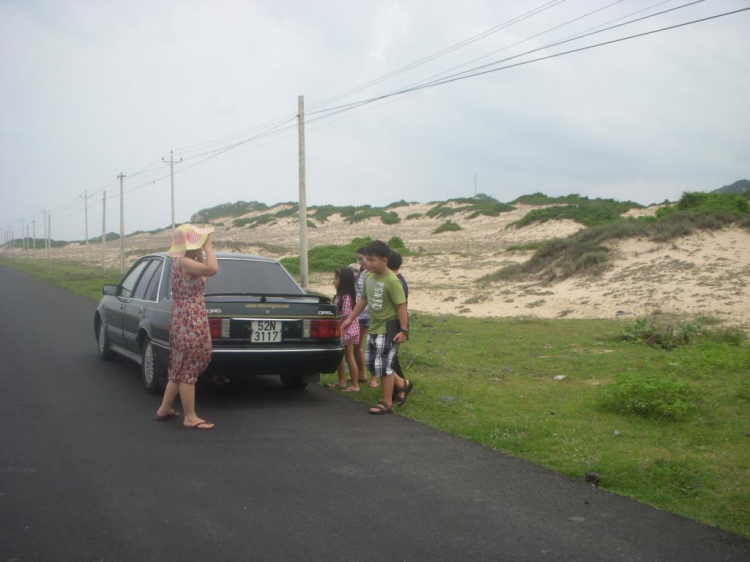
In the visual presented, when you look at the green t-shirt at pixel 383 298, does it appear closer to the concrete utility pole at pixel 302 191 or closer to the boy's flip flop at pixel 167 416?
the boy's flip flop at pixel 167 416

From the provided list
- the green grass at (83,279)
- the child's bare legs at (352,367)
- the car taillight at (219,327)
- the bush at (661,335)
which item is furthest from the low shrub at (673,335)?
the green grass at (83,279)

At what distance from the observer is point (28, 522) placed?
13.2 feet

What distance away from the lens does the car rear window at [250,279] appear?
7.69m

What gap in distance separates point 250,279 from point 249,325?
111 cm

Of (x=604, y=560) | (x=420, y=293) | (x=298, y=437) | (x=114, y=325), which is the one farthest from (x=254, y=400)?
(x=420, y=293)

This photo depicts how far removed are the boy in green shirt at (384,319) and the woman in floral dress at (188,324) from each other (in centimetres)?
164

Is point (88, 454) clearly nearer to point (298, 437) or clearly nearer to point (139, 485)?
point (139, 485)

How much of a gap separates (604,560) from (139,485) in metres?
2.97

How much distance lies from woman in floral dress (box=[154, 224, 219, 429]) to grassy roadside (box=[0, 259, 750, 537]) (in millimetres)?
2120

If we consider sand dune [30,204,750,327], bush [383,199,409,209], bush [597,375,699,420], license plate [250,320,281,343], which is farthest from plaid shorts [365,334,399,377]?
bush [383,199,409,209]

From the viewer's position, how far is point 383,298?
6992 millimetres

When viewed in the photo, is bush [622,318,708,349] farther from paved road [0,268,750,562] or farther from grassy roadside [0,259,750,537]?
paved road [0,268,750,562]

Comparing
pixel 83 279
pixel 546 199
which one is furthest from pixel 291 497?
pixel 546 199

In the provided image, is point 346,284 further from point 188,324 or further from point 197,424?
point 197,424
